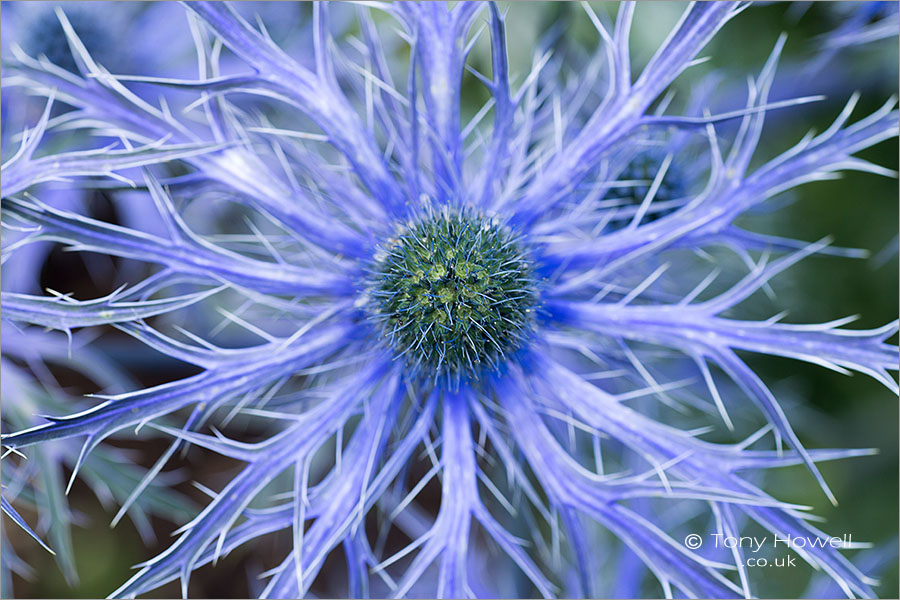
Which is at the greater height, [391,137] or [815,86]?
[815,86]

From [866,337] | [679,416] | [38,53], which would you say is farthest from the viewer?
[679,416]

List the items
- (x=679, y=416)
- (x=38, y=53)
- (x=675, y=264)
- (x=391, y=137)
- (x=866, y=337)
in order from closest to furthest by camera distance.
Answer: (x=866, y=337)
(x=391, y=137)
(x=38, y=53)
(x=675, y=264)
(x=679, y=416)

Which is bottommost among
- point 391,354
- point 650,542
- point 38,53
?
point 650,542

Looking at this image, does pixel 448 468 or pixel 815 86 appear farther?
pixel 815 86

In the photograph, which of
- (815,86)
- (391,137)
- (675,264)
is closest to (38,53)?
(391,137)

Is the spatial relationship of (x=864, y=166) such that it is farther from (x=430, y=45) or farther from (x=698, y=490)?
(x=430, y=45)

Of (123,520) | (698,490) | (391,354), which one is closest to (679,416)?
(698,490)
